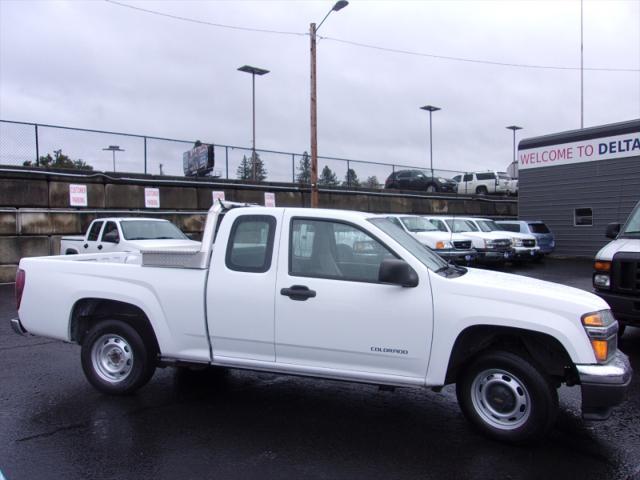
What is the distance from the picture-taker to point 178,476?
3.64m

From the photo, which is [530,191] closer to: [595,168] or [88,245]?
[595,168]

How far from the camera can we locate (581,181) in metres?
22.0

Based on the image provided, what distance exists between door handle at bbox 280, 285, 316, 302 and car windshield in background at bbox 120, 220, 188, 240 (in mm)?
9068

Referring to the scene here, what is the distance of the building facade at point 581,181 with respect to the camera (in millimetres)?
20297

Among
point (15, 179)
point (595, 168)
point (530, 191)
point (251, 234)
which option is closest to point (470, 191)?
point (530, 191)

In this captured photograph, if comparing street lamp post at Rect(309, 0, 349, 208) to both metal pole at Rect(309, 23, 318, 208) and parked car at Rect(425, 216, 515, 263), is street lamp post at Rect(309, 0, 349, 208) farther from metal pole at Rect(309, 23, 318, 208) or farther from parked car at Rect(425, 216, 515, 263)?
parked car at Rect(425, 216, 515, 263)

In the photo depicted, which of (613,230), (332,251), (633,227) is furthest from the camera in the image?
(613,230)

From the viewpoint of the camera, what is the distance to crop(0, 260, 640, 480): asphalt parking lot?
375 centimetres

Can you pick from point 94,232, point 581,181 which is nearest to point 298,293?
point 94,232

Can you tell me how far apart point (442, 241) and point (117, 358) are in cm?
1293

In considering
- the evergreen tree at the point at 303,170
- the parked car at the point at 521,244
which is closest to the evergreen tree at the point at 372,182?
the evergreen tree at the point at 303,170

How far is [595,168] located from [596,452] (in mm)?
19925

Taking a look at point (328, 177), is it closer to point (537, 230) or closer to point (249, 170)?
point (249, 170)

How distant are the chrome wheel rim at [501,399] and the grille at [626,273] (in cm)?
361
